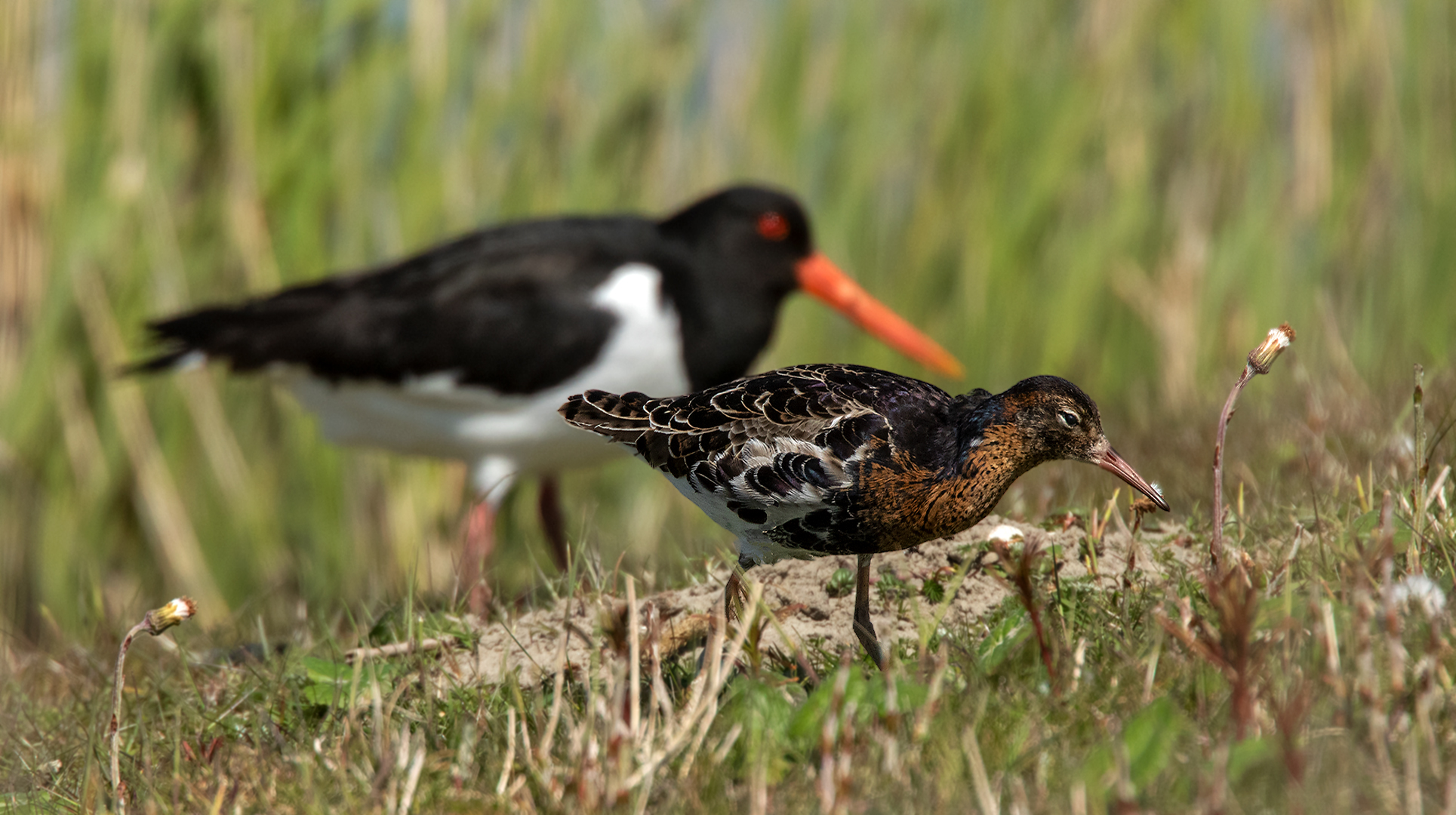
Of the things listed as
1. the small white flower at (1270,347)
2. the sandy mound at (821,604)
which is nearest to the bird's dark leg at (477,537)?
the sandy mound at (821,604)

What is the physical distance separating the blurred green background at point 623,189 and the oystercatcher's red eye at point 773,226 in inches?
23.9

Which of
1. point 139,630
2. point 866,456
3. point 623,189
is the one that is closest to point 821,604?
point 866,456

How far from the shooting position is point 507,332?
217 inches

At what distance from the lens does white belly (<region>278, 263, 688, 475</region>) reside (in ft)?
18.1

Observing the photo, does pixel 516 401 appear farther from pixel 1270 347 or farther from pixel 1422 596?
pixel 1422 596

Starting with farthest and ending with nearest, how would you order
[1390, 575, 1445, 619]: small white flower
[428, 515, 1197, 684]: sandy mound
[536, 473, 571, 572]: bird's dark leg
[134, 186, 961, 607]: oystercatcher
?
[536, 473, 571, 572]: bird's dark leg, [134, 186, 961, 607]: oystercatcher, [428, 515, 1197, 684]: sandy mound, [1390, 575, 1445, 619]: small white flower

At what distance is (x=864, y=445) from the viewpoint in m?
2.62

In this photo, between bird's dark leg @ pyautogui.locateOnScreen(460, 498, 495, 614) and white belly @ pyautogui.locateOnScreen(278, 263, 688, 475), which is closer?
bird's dark leg @ pyautogui.locateOnScreen(460, 498, 495, 614)

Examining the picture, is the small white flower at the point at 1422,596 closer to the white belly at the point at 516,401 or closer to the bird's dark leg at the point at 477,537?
the bird's dark leg at the point at 477,537

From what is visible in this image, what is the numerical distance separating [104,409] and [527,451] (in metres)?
2.03

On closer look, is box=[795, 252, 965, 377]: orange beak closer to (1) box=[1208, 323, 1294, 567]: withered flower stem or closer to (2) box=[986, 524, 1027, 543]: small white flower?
(2) box=[986, 524, 1027, 543]: small white flower

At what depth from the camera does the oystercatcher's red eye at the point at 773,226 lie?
589 cm

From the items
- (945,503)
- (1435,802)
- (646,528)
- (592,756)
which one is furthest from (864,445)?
(646,528)

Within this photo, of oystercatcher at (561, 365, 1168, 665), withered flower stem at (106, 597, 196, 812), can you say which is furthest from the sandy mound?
withered flower stem at (106, 597, 196, 812)
